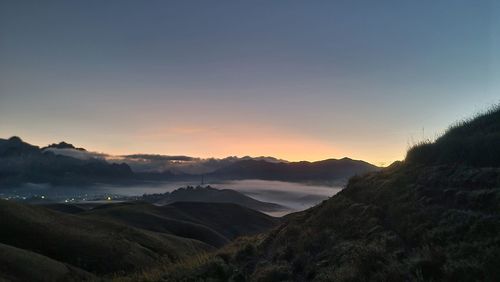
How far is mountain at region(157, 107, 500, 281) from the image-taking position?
11.6 metres

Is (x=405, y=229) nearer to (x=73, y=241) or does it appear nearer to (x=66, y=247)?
(x=66, y=247)

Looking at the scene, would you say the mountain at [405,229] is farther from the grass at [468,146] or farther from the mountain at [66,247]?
the mountain at [66,247]

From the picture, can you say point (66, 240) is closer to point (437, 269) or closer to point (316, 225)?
point (316, 225)

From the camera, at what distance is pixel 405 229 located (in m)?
14.8

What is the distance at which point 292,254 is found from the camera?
17922 millimetres

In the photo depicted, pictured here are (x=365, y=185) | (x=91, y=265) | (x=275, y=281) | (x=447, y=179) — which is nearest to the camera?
(x=275, y=281)

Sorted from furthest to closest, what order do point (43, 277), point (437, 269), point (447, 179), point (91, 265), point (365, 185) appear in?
1. point (91, 265)
2. point (43, 277)
3. point (365, 185)
4. point (447, 179)
5. point (437, 269)

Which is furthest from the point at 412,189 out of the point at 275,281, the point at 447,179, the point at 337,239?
the point at 275,281

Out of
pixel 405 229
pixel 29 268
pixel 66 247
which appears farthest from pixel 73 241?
pixel 405 229

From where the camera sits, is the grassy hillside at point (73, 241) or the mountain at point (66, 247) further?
the grassy hillside at point (73, 241)

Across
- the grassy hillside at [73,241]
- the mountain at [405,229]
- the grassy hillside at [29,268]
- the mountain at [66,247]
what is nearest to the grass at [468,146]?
the mountain at [405,229]

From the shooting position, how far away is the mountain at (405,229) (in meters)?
11.6

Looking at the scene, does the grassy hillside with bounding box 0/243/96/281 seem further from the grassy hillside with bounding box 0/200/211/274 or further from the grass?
the grass

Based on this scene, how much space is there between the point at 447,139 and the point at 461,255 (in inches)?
414
